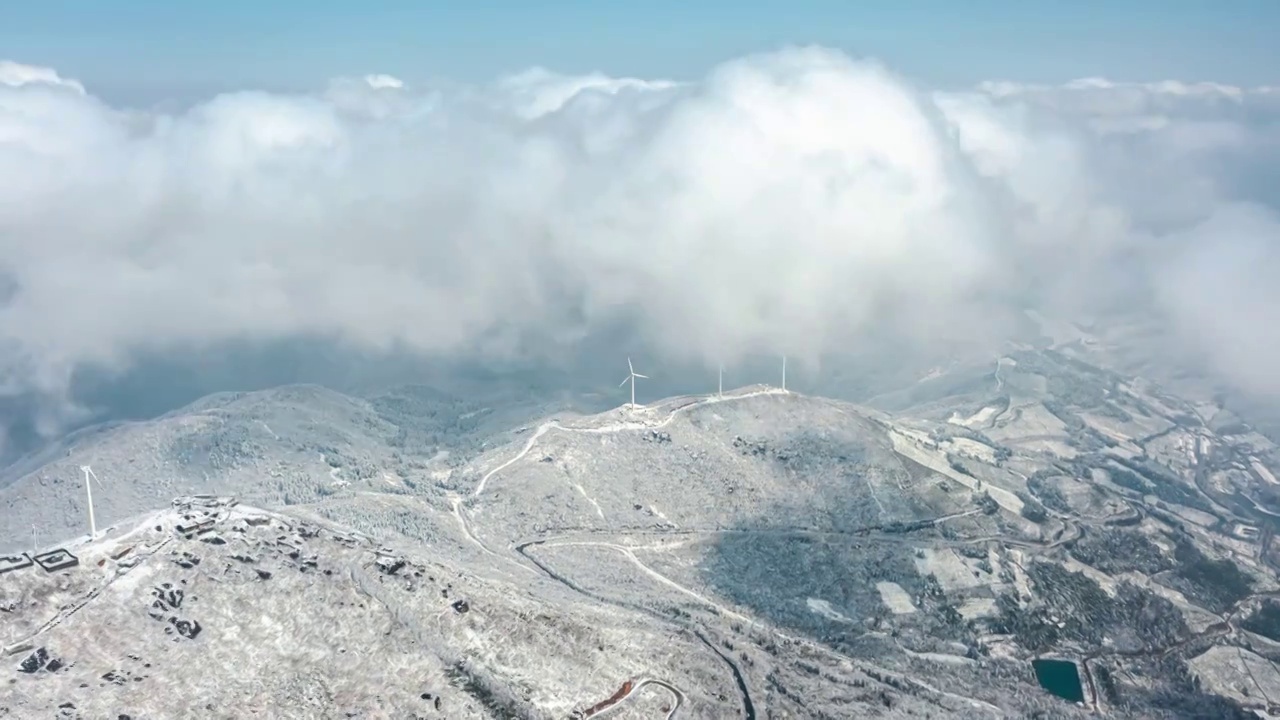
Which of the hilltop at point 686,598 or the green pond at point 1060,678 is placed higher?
the hilltop at point 686,598

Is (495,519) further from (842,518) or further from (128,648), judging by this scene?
(128,648)

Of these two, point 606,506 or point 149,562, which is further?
point 606,506

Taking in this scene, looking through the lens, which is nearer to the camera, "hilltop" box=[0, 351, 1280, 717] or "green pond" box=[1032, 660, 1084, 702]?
"hilltop" box=[0, 351, 1280, 717]

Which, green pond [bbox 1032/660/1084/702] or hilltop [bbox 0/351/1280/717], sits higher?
hilltop [bbox 0/351/1280/717]

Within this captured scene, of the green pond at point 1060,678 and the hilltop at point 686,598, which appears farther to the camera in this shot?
the green pond at point 1060,678

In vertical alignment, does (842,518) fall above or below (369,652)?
below

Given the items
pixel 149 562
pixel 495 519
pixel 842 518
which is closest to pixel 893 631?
pixel 842 518

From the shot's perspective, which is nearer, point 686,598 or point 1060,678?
point 1060,678

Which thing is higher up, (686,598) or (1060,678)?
(686,598)
